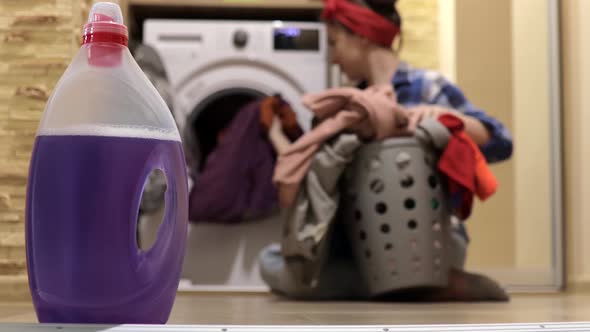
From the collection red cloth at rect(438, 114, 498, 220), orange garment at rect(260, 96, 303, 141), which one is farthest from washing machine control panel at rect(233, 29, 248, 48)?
red cloth at rect(438, 114, 498, 220)

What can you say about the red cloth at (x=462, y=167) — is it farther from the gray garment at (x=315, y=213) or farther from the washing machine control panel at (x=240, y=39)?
the washing machine control panel at (x=240, y=39)

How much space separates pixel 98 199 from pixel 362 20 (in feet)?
5.11

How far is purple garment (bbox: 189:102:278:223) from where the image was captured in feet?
8.48

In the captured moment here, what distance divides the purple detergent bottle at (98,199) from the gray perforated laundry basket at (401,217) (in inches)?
45.7

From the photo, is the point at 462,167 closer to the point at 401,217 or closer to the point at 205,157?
the point at 401,217

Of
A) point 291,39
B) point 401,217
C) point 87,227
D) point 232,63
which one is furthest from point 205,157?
point 87,227

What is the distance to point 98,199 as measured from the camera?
0.65 metres

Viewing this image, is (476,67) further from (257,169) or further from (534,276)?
(257,169)

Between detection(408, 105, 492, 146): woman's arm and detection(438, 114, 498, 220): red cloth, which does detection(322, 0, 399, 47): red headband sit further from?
detection(438, 114, 498, 220): red cloth

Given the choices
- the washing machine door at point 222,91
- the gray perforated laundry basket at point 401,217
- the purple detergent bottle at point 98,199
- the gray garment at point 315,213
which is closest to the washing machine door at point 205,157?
the washing machine door at point 222,91

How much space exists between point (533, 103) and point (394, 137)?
1.36m

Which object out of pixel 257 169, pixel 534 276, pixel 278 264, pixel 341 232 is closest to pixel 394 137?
pixel 341 232

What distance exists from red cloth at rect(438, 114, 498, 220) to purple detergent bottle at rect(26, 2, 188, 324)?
1210mm

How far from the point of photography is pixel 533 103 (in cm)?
305
